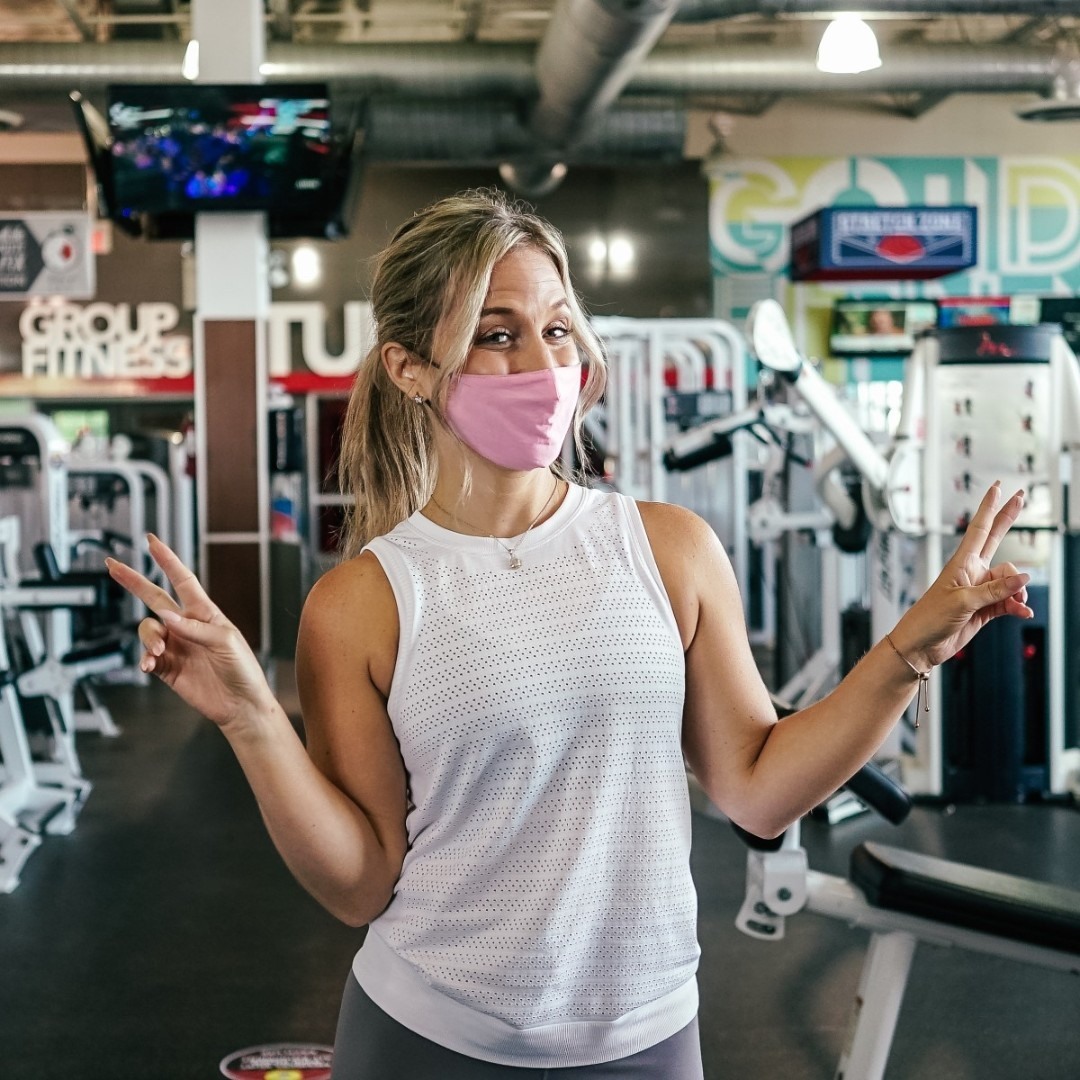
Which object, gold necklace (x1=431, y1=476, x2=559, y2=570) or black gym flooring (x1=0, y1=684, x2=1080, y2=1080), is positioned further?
black gym flooring (x1=0, y1=684, x2=1080, y2=1080)

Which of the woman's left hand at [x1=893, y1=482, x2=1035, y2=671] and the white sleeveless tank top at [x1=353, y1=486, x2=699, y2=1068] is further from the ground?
the woman's left hand at [x1=893, y1=482, x2=1035, y2=671]

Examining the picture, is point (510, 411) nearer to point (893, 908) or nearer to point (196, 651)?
point (196, 651)

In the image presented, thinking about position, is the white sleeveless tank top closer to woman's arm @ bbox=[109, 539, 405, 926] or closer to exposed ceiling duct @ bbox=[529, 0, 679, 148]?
woman's arm @ bbox=[109, 539, 405, 926]

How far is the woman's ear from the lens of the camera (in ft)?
4.37

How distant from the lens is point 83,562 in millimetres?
8523

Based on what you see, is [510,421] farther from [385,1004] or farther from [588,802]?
[385,1004]

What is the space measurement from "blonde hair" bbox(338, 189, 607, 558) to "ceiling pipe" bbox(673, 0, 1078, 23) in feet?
19.7

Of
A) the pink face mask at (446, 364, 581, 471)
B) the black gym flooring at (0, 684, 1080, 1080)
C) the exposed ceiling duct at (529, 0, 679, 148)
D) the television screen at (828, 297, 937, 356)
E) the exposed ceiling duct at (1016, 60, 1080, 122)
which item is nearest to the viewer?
the pink face mask at (446, 364, 581, 471)

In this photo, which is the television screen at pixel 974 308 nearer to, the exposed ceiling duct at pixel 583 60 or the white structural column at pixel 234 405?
the exposed ceiling duct at pixel 583 60

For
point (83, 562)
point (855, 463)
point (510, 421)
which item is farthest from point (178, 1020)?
point (83, 562)

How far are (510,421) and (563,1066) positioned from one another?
23.7 inches

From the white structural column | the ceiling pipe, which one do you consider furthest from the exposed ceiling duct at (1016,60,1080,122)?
the white structural column

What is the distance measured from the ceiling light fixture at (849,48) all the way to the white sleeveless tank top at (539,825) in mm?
5415

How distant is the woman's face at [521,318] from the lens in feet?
4.16
